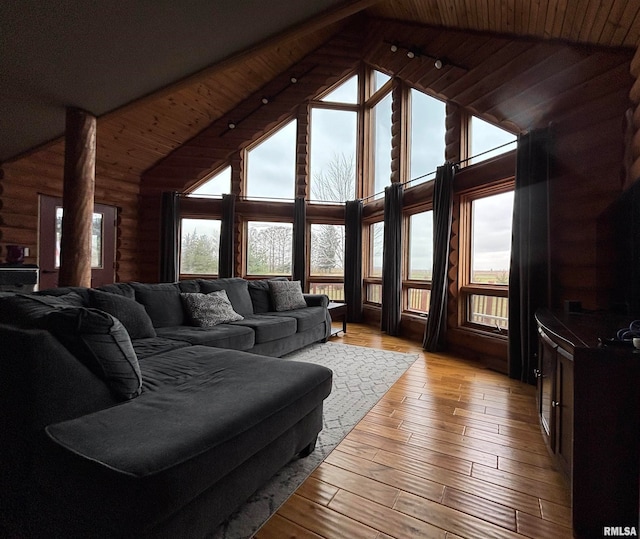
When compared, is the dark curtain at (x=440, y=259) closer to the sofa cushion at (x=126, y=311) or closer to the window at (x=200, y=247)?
the sofa cushion at (x=126, y=311)

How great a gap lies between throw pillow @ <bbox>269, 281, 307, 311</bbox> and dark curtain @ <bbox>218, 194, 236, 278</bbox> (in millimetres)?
1843

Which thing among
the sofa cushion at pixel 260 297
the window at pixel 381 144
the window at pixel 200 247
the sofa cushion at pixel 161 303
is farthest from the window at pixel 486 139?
the window at pixel 200 247

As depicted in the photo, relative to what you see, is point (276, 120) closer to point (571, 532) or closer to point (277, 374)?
point (277, 374)

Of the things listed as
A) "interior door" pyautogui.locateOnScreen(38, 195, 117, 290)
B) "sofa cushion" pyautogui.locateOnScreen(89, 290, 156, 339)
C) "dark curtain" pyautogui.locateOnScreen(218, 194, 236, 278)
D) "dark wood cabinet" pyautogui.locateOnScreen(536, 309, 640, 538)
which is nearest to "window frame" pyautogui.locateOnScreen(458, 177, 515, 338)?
"dark wood cabinet" pyautogui.locateOnScreen(536, 309, 640, 538)

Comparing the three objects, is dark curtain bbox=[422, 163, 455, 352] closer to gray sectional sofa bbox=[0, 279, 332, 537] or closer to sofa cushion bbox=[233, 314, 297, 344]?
sofa cushion bbox=[233, 314, 297, 344]

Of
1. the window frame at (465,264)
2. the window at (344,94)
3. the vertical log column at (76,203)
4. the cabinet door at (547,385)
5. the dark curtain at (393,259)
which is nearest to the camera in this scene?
the cabinet door at (547,385)

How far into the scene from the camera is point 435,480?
5.19 ft

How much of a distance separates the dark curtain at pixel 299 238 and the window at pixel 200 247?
148 cm

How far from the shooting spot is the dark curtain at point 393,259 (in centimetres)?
493

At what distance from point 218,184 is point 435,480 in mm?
5867

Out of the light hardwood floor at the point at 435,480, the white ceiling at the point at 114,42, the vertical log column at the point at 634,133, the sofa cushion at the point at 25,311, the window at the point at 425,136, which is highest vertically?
the window at the point at 425,136

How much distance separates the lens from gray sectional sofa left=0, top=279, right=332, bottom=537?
907 mm

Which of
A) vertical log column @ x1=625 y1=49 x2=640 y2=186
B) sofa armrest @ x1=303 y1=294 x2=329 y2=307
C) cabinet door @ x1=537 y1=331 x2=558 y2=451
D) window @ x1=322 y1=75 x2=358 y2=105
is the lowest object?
cabinet door @ x1=537 y1=331 x2=558 y2=451

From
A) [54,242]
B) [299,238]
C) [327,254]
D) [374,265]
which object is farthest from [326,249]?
[54,242]
